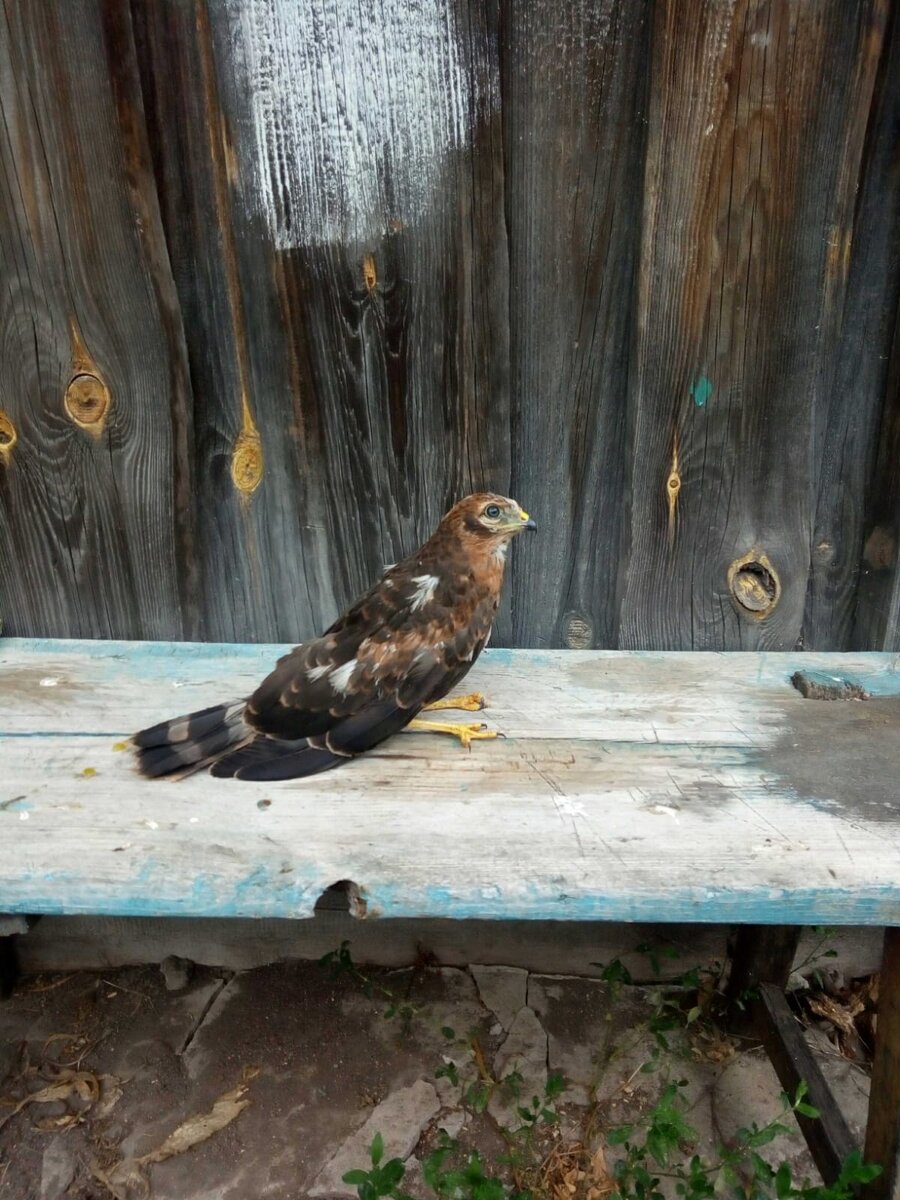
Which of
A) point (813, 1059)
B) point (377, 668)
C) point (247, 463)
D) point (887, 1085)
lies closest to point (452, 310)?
point (247, 463)

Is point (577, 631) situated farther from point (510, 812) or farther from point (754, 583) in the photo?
point (510, 812)

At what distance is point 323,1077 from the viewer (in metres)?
2.20

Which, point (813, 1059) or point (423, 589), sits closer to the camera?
point (423, 589)

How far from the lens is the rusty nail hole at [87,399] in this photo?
1.98m

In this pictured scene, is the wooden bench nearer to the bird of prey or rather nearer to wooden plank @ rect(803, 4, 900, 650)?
the bird of prey

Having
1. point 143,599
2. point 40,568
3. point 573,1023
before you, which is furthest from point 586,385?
point 573,1023

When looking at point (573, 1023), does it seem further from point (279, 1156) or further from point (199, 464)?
point (199, 464)

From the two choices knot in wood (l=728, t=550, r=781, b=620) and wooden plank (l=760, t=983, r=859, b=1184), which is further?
knot in wood (l=728, t=550, r=781, b=620)

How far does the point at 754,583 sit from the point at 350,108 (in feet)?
5.13


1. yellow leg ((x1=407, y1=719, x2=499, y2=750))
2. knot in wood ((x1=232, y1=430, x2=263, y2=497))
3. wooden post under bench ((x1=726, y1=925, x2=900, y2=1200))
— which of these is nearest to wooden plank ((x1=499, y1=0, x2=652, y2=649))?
yellow leg ((x1=407, y1=719, x2=499, y2=750))

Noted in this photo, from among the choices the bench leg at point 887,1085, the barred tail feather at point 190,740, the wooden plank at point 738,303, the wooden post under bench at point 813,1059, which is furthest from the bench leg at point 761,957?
the barred tail feather at point 190,740

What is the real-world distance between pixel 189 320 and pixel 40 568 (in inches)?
31.9

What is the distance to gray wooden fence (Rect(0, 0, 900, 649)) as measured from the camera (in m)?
1.73

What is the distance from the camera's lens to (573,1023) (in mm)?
2393
